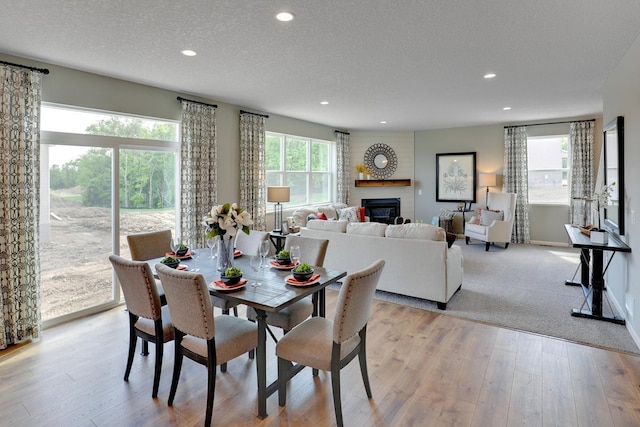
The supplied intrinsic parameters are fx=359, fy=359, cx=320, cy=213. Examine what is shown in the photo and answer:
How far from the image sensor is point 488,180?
26.4ft

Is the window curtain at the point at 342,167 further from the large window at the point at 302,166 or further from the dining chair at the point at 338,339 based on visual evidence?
the dining chair at the point at 338,339

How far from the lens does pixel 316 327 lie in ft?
8.03

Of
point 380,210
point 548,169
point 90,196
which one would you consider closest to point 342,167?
point 380,210

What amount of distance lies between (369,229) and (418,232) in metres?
0.63

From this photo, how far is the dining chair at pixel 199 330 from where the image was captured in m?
2.11

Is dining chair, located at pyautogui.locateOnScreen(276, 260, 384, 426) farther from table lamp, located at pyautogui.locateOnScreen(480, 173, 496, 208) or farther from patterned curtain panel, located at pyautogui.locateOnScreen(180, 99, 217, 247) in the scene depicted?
table lamp, located at pyautogui.locateOnScreen(480, 173, 496, 208)

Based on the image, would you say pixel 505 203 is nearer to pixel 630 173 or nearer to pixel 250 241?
pixel 630 173

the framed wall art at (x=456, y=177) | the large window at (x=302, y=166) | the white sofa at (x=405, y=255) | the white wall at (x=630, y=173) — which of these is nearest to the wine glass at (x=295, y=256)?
the white sofa at (x=405, y=255)

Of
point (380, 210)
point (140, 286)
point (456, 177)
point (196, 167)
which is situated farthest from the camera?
point (380, 210)

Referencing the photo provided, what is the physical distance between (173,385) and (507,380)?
2394 millimetres

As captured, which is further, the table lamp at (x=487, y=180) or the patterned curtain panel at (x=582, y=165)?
the table lamp at (x=487, y=180)

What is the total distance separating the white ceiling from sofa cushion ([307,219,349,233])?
1.85 metres

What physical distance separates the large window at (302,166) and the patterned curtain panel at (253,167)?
580 mm

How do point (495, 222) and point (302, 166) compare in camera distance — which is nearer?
point (495, 222)
